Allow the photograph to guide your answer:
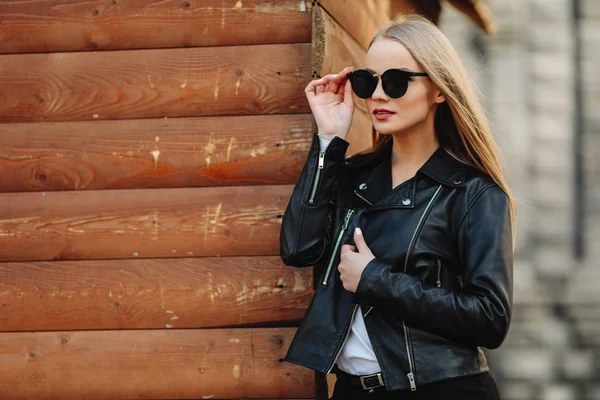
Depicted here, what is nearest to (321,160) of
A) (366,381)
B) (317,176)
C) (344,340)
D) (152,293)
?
(317,176)

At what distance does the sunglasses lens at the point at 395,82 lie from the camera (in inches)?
97.1

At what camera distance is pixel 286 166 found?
319cm

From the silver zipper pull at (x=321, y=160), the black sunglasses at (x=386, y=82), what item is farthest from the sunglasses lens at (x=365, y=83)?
the silver zipper pull at (x=321, y=160)

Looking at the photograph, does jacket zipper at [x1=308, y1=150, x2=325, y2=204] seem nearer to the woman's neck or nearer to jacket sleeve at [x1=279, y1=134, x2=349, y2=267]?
jacket sleeve at [x1=279, y1=134, x2=349, y2=267]

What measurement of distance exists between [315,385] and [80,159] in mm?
1300

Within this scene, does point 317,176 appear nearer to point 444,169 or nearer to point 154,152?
point 444,169

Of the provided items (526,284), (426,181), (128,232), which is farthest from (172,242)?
(526,284)

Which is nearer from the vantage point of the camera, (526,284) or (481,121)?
(481,121)

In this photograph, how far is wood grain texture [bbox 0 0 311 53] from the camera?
325cm

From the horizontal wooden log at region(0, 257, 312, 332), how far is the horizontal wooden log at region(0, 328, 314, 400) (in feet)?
0.17

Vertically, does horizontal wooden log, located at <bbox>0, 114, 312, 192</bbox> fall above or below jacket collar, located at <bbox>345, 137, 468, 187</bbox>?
below

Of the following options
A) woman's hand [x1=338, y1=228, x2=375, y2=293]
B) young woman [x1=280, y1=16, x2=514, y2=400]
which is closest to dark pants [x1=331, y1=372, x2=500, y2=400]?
young woman [x1=280, y1=16, x2=514, y2=400]

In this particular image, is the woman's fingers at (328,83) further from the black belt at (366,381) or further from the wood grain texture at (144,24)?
the black belt at (366,381)

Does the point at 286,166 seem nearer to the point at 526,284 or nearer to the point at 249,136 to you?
the point at 249,136
